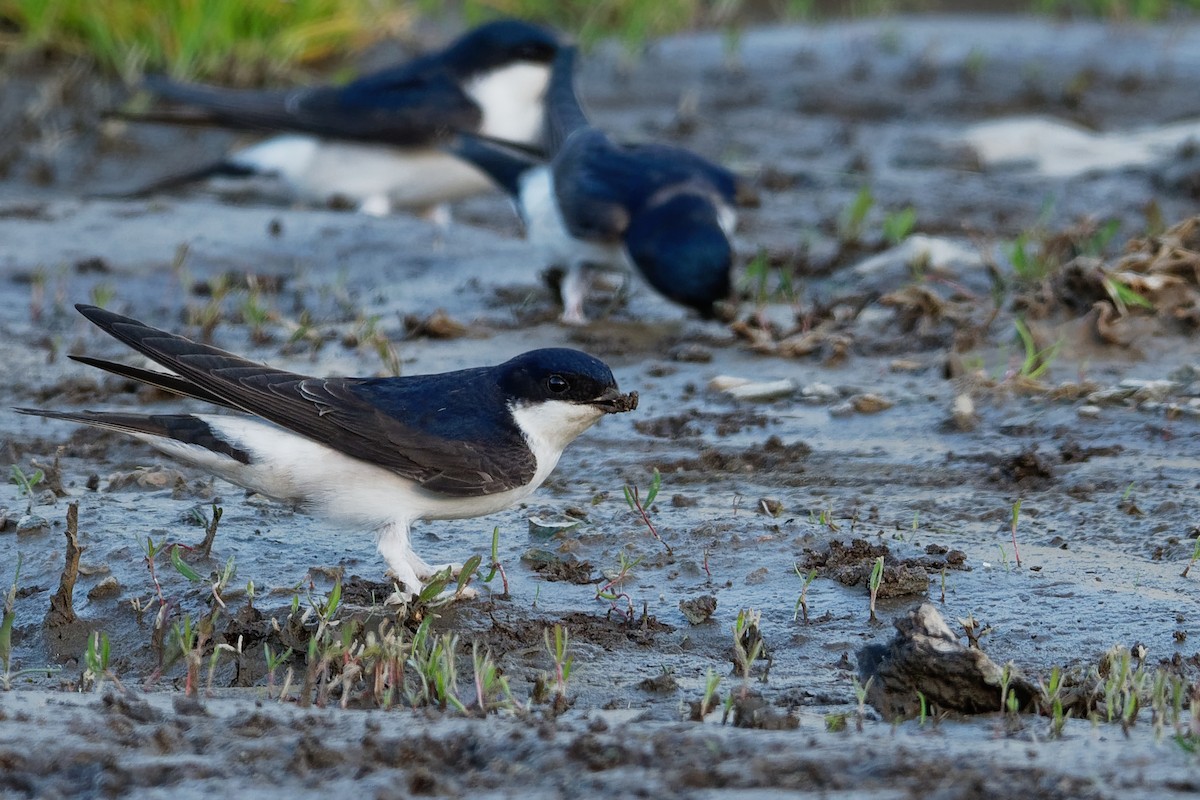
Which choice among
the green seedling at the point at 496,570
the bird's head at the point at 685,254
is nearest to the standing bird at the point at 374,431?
the green seedling at the point at 496,570

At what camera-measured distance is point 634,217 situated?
620 centimetres

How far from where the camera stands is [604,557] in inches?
158

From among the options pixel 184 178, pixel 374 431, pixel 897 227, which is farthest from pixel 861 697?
pixel 184 178

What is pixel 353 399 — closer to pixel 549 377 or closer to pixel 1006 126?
pixel 549 377

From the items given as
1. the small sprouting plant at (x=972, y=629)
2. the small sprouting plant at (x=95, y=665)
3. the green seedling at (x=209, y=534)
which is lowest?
the small sprouting plant at (x=95, y=665)

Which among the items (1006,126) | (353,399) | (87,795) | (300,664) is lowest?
(87,795)

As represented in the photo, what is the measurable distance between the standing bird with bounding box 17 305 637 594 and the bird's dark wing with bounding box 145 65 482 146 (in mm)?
4199

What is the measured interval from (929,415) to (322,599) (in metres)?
2.09

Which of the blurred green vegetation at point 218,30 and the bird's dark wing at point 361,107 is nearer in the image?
the bird's dark wing at point 361,107

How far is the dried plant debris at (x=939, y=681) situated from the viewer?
2.93 meters

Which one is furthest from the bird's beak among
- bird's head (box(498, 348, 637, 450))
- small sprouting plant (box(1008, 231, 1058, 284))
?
small sprouting plant (box(1008, 231, 1058, 284))

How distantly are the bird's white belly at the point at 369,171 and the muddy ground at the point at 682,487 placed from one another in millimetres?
230

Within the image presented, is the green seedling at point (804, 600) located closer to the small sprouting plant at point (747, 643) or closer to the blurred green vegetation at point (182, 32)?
the small sprouting plant at point (747, 643)

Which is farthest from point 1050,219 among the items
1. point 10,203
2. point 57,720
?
point 57,720
